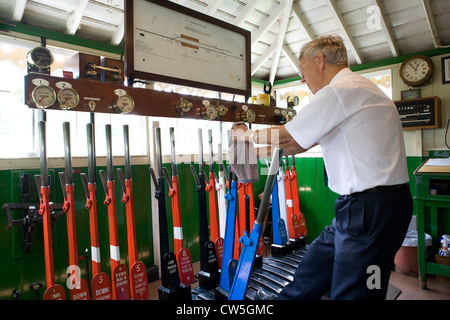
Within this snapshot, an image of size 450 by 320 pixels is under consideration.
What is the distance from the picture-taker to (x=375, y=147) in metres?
1.33

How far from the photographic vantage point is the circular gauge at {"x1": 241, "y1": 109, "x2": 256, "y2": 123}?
2.78 metres

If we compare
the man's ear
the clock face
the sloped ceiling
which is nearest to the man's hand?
the man's ear

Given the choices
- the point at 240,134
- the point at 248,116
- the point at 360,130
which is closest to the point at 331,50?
the point at 360,130

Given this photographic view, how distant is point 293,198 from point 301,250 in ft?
1.96

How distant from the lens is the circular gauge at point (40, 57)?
1.66m

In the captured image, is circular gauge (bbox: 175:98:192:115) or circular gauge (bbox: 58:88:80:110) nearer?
circular gauge (bbox: 58:88:80:110)

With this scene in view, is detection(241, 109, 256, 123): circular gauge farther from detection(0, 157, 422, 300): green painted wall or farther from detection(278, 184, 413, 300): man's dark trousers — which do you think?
detection(278, 184, 413, 300): man's dark trousers

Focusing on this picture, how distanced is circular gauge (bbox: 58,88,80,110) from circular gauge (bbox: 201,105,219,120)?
95cm

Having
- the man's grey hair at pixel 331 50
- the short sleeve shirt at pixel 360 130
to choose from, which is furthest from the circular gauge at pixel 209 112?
the short sleeve shirt at pixel 360 130

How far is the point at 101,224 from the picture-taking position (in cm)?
294

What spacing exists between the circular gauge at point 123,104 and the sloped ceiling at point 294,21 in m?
1.08

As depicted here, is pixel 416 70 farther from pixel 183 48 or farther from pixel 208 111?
pixel 183 48
